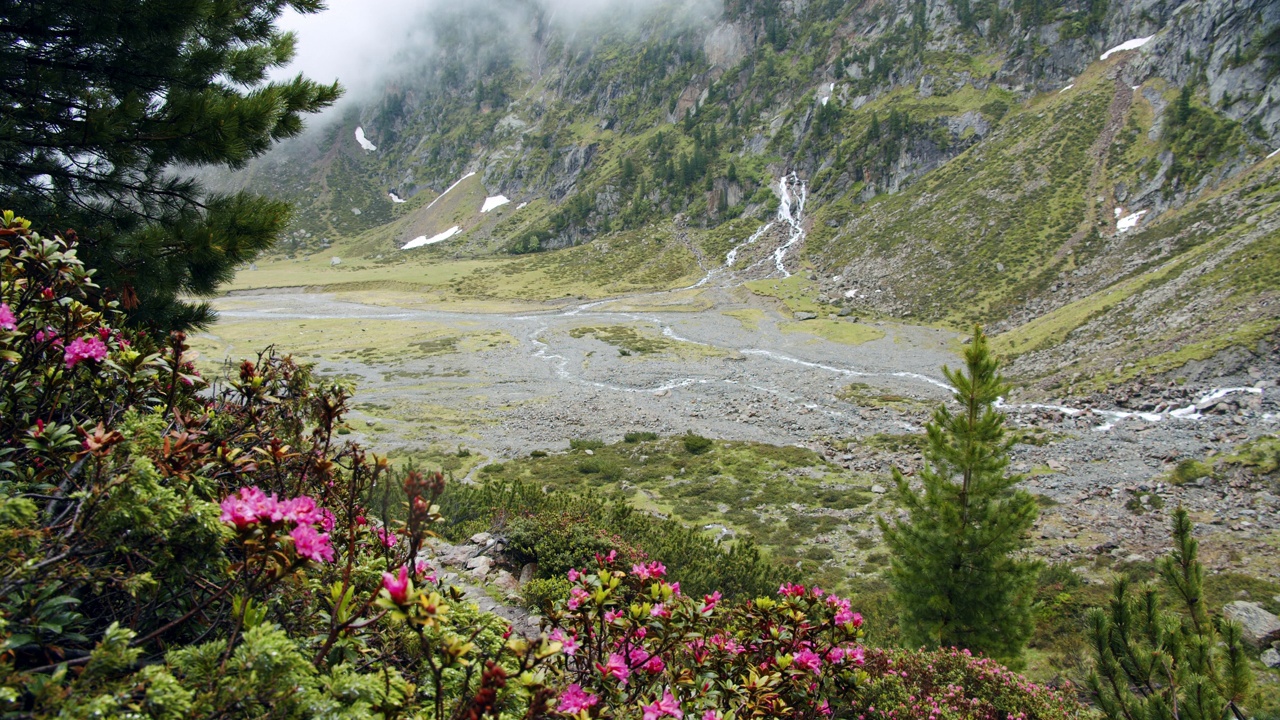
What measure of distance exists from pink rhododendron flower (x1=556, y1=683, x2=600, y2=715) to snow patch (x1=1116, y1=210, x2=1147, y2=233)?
74641 mm

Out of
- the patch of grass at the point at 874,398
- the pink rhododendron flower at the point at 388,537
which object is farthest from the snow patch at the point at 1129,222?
the pink rhododendron flower at the point at 388,537

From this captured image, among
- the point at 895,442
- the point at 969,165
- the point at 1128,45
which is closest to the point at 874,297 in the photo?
the point at 969,165

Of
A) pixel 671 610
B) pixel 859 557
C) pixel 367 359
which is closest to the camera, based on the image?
pixel 671 610

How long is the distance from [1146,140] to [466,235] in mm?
143759

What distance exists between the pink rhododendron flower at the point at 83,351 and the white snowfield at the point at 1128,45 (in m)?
117

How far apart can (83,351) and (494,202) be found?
594 feet

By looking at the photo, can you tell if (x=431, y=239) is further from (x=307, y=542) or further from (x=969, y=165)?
(x=307, y=542)

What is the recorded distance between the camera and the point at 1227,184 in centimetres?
5053

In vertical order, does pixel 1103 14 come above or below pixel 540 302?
above

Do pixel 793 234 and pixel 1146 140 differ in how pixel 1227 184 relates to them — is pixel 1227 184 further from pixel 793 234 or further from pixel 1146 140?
pixel 793 234

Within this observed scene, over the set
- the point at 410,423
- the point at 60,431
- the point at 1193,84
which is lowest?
the point at 410,423

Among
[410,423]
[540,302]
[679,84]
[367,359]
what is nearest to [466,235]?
[679,84]

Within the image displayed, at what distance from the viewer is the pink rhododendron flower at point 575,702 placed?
228 cm

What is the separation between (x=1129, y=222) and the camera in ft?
188
